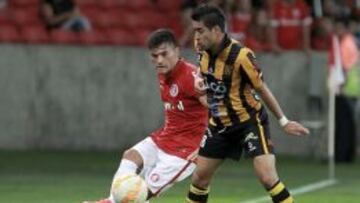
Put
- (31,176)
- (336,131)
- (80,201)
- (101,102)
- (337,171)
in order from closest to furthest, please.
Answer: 1. (80,201)
2. (31,176)
3. (337,171)
4. (336,131)
5. (101,102)

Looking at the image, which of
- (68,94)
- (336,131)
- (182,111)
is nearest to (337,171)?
(336,131)

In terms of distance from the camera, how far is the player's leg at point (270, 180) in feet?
40.0

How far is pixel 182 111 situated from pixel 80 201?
3469 mm

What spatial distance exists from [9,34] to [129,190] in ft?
42.6

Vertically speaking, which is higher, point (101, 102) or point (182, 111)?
point (182, 111)

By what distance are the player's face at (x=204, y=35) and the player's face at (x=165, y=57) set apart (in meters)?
0.75

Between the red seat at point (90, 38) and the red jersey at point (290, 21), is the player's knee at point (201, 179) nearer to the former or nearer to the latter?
the red seat at point (90, 38)

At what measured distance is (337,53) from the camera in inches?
890

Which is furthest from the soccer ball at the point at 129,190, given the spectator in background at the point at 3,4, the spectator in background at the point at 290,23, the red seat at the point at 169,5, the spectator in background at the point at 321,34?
the red seat at the point at 169,5

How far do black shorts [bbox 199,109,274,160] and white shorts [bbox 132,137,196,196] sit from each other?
0.54m

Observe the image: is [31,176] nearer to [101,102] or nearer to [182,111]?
[101,102]

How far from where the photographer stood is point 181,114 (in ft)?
43.1

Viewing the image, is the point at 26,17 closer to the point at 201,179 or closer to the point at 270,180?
the point at 201,179

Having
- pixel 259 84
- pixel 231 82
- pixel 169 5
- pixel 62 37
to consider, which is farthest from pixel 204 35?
pixel 169 5
